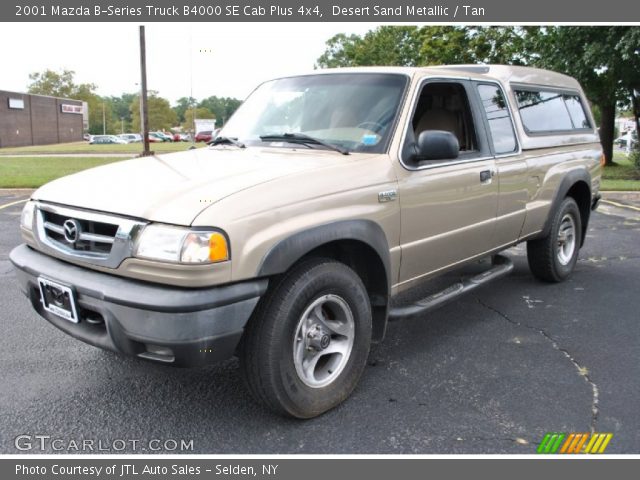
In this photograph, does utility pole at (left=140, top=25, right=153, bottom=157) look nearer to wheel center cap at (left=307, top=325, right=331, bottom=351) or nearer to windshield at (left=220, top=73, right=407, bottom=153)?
windshield at (left=220, top=73, right=407, bottom=153)

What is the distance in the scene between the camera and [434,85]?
4.15m

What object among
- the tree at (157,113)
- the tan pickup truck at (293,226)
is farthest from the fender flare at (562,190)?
the tree at (157,113)

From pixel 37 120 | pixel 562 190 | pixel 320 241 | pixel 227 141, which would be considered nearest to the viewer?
pixel 320 241

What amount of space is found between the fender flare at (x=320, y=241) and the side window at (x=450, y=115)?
1266mm

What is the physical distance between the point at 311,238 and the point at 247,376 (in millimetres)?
756

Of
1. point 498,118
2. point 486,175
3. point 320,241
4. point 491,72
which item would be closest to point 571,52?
point 491,72

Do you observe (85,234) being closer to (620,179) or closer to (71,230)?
(71,230)

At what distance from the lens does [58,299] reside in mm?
2971

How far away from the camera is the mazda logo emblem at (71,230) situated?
2936mm

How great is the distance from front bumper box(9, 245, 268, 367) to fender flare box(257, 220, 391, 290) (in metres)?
0.10

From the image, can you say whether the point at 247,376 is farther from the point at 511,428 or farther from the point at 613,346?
the point at 613,346

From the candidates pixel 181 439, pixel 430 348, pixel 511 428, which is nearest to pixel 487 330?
pixel 430 348

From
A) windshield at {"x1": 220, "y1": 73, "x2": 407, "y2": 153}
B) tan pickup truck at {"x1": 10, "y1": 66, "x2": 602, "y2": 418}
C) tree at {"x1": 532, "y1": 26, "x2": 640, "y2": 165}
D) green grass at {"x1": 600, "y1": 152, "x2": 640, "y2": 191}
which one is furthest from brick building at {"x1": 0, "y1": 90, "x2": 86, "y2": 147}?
tan pickup truck at {"x1": 10, "y1": 66, "x2": 602, "y2": 418}

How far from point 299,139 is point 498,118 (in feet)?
5.85
